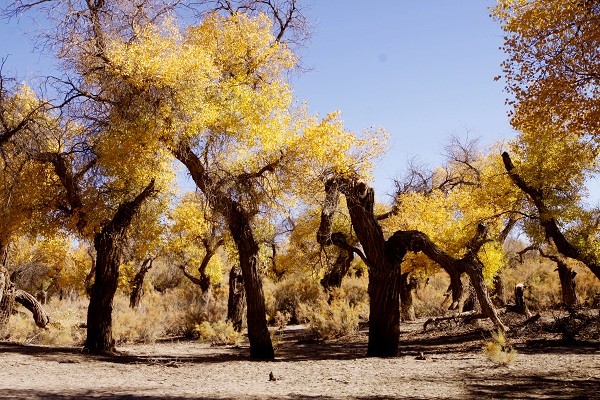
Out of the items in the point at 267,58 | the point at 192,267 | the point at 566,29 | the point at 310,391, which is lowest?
the point at 310,391

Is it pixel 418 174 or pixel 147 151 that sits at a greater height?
pixel 418 174

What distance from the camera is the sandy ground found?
22.7 ft

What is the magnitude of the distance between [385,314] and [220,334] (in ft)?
23.8

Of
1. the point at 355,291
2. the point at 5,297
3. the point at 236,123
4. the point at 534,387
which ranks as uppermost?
the point at 236,123

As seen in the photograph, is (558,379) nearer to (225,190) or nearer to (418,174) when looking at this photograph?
(225,190)

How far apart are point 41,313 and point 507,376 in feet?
42.0

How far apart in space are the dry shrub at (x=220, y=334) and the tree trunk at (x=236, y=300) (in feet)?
2.93

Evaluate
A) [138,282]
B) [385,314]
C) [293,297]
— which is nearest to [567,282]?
[385,314]

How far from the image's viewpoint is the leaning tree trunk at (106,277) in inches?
486

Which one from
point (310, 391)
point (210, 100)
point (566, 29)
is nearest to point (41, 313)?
point (210, 100)

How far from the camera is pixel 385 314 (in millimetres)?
11242

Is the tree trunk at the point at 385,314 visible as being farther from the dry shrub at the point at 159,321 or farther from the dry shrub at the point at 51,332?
the dry shrub at the point at 51,332

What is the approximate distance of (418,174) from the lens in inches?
1112

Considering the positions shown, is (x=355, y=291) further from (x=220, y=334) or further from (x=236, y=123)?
(x=236, y=123)
